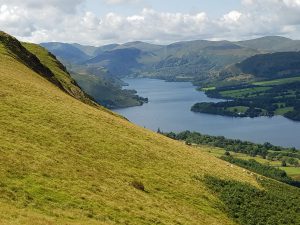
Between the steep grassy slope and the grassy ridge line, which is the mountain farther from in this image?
the grassy ridge line

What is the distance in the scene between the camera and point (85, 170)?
45.8 m

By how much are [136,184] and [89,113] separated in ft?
88.4

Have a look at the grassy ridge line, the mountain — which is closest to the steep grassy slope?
the mountain

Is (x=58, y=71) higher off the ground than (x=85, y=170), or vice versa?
(x=58, y=71)

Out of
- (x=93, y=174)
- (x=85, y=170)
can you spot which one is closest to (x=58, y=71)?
(x=85, y=170)

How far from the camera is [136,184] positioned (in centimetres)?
4734

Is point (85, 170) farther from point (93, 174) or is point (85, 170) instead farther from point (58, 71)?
point (58, 71)

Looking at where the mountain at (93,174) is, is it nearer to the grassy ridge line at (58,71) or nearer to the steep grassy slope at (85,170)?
the steep grassy slope at (85,170)

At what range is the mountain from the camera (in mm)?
35812

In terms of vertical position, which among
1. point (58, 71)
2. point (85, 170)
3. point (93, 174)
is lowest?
point (93, 174)

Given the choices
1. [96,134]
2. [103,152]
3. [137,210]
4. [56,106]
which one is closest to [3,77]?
[56,106]

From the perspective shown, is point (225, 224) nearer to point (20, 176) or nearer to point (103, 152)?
point (103, 152)

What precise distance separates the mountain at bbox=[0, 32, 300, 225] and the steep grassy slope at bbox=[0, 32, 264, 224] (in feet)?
0.33

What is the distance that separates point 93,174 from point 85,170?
947 mm
